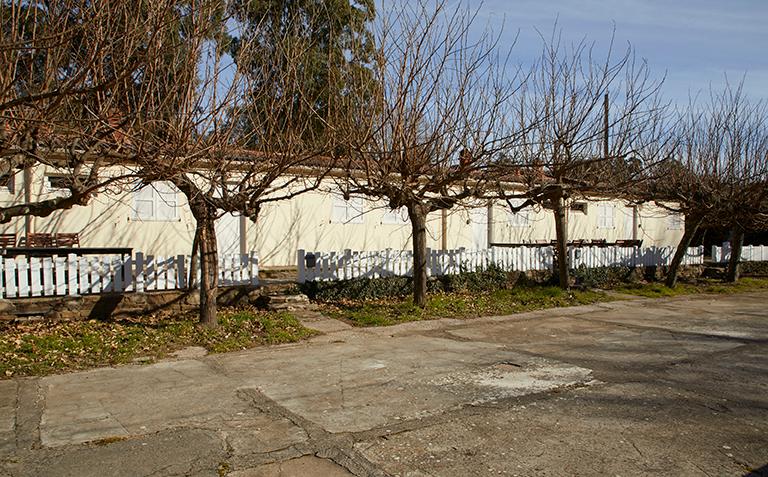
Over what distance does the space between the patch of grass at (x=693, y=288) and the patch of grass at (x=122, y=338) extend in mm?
10001

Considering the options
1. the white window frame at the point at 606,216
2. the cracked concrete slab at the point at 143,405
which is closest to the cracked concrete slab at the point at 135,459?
the cracked concrete slab at the point at 143,405

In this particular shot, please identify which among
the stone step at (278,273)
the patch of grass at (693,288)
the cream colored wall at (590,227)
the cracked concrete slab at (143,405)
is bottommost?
the cracked concrete slab at (143,405)

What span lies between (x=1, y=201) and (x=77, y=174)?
8302 millimetres

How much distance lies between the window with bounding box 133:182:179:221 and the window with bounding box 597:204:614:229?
55.0 feet

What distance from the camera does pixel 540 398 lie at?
18.7 ft

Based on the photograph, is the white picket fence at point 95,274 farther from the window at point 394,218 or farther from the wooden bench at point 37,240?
the window at point 394,218

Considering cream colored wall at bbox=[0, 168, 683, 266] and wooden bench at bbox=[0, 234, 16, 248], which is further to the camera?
cream colored wall at bbox=[0, 168, 683, 266]

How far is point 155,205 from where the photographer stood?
1509cm

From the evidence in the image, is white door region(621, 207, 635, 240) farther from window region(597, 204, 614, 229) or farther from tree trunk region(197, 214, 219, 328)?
tree trunk region(197, 214, 219, 328)

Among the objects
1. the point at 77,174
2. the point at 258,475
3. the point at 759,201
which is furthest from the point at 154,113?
the point at 759,201

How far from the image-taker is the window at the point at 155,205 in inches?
587

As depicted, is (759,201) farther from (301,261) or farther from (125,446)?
(125,446)

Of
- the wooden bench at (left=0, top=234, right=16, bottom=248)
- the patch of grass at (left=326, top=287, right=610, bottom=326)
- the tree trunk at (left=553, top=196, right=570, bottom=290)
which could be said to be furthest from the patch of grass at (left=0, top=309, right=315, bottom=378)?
the tree trunk at (left=553, top=196, right=570, bottom=290)

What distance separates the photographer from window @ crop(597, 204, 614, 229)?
24.4m
